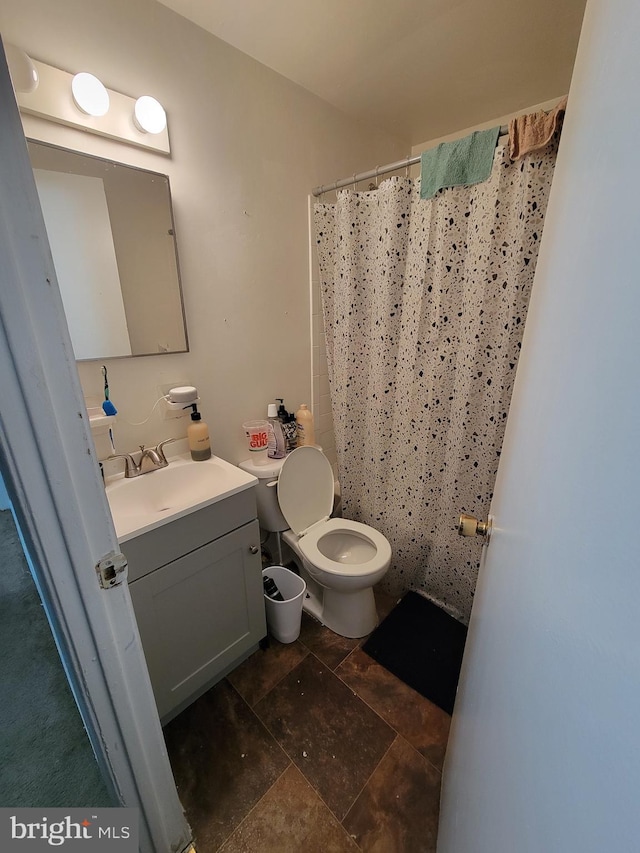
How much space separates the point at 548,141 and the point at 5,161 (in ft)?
4.28

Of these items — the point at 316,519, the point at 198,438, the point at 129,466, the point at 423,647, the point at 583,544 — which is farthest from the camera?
the point at 316,519

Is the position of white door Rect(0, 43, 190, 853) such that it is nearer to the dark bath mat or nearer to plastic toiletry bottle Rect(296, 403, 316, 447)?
the dark bath mat

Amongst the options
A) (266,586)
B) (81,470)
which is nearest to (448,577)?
(266,586)

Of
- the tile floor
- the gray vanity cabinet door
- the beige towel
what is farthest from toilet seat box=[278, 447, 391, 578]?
the beige towel

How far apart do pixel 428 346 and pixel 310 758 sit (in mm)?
1558

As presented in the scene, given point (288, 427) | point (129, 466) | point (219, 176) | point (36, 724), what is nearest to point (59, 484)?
point (129, 466)

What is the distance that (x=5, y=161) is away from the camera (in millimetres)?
365

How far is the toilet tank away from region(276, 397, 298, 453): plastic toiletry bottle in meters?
0.12

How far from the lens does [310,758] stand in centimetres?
111

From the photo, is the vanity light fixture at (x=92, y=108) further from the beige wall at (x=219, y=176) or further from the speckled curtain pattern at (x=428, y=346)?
the speckled curtain pattern at (x=428, y=346)

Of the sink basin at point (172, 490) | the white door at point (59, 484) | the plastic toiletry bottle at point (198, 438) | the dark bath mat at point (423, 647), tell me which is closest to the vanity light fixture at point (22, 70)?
the white door at point (59, 484)

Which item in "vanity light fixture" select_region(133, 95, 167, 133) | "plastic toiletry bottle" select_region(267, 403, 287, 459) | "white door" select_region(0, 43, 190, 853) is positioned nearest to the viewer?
"white door" select_region(0, 43, 190, 853)

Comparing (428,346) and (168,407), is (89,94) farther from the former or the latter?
(428,346)

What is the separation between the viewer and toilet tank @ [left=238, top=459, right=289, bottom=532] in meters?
1.51
